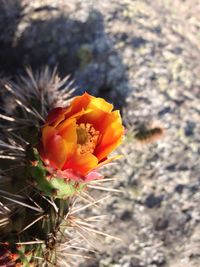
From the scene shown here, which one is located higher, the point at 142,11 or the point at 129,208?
the point at 142,11

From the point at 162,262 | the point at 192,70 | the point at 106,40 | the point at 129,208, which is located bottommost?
the point at 162,262

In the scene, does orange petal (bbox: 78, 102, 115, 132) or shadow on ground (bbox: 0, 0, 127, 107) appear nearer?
orange petal (bbox: 78, 102, 115, 132)

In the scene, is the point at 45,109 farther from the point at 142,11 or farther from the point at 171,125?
the point at 142,11

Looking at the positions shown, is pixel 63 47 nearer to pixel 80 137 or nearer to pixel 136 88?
pixel 136 88

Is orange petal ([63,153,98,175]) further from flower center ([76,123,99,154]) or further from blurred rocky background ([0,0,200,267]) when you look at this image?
blurred rocky background ([0,0,200,267])

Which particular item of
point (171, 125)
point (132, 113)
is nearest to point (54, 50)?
point (132, 113)

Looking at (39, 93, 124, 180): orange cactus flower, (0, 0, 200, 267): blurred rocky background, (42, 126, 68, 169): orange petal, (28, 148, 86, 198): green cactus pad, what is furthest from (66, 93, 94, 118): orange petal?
(0, 0, 200, 267): blurred rocky background
